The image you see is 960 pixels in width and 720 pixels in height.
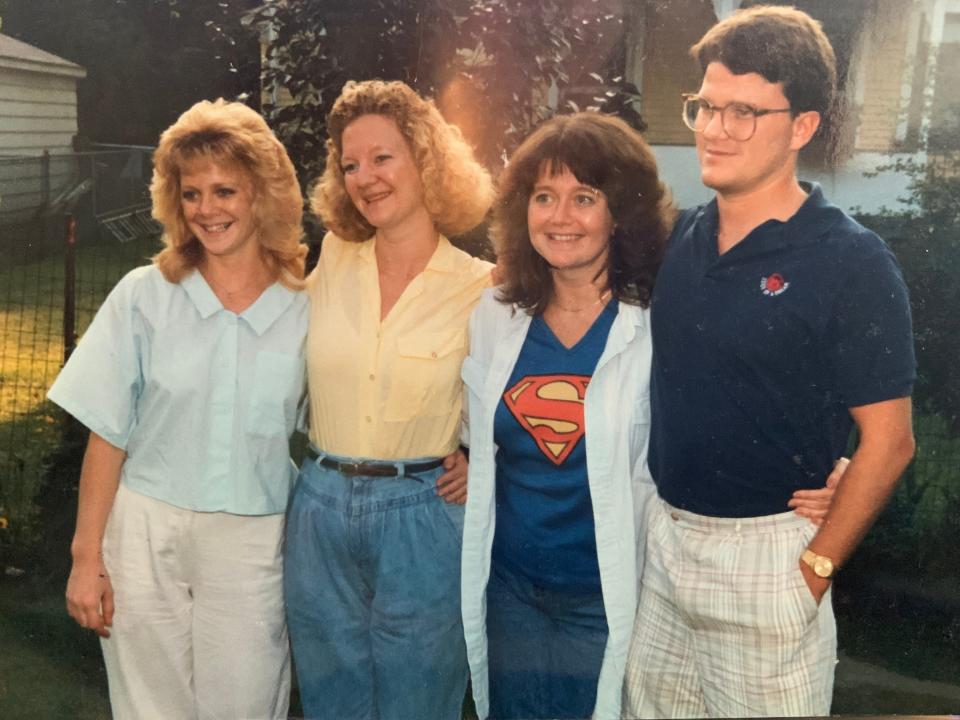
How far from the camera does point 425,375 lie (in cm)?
212

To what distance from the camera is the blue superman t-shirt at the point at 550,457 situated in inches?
80.7

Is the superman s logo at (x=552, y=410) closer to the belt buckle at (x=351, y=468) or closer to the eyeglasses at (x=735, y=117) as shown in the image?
the belt buckle at (x=351, y=468)

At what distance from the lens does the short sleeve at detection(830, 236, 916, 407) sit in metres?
1.76

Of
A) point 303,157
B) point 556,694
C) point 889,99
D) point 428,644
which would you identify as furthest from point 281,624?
point 889,99

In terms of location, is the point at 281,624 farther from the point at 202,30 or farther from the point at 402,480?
the point at 202,30

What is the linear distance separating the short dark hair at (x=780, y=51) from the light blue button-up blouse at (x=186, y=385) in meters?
1.13

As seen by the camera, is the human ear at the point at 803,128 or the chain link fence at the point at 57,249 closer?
the human ear at the point at 803,128

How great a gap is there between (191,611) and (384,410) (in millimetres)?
654

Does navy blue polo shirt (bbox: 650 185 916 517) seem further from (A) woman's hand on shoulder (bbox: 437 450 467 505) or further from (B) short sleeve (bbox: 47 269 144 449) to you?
(B) short sleeve (bbox: 47 269 144 449)

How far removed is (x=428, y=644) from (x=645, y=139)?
1304mm

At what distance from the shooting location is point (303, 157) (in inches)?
88.1

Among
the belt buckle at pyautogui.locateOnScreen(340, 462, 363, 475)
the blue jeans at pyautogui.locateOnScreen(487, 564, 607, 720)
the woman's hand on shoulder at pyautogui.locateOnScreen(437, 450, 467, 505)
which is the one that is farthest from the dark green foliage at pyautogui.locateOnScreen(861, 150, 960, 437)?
the belt buckle at pyautogui.locateOnScreen(340, 462, 363, 475)

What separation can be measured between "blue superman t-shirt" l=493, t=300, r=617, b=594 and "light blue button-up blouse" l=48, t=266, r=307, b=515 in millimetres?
524

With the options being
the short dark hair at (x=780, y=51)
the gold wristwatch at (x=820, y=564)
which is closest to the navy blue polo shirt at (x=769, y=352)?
the gold wristwatch at (x=820, y=564)
